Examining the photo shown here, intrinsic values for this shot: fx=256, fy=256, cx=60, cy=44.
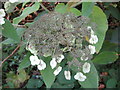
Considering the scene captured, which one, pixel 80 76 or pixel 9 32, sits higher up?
pixel 9 32

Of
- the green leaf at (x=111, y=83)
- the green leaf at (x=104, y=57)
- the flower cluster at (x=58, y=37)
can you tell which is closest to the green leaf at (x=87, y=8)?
the flower cluster at (x=58, y=37)

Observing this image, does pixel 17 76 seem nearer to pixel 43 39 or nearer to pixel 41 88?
pixel 41 88

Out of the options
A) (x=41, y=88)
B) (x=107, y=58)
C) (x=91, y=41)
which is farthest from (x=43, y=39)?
(x=41, y=88)

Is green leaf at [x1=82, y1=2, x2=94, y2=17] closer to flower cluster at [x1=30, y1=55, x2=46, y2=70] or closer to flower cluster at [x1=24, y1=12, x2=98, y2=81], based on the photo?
flower cluster at [x1=24, y1=12, x2=98, y2=81]

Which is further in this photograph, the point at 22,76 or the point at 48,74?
the point at 22,76

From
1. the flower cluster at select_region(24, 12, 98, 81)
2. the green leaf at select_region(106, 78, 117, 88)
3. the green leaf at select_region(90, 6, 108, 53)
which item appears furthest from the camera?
the green leaf at select_region(106, 78, 117, 88)

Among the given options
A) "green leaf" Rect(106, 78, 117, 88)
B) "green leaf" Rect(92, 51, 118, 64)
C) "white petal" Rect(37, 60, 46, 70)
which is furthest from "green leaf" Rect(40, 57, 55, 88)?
"green leaf" Rect(106, 78, 117, 88)

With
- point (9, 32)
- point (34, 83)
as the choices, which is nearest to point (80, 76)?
point (9, 32)

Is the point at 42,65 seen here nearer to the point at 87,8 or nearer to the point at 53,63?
the point at 53,63

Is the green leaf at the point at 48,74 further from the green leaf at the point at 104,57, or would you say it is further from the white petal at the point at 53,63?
the green leaf at the point at 104,57

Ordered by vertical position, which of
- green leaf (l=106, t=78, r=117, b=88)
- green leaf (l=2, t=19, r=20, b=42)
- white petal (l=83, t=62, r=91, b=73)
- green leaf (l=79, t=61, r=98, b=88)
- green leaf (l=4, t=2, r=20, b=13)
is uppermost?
green leaf (l=4, t=2, r=20, b=13)

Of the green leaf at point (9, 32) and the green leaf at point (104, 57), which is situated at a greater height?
the green leaf at point (9, 32)
